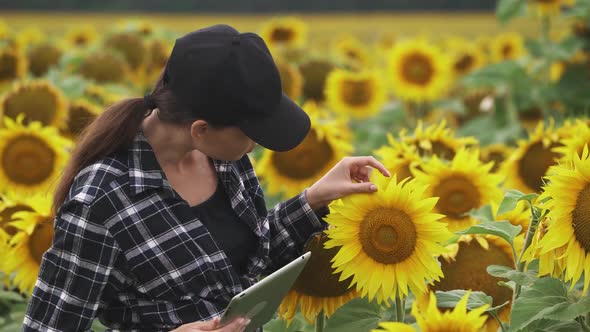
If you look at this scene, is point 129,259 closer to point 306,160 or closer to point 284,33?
point 306,160

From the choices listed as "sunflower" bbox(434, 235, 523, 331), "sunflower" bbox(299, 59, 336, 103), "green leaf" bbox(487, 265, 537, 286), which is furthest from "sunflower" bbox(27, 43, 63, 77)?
"green leaf" bbox(487, 265, 537, 286)

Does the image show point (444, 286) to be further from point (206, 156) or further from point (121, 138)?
point (121, 138)

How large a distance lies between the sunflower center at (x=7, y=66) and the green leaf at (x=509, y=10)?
210cm

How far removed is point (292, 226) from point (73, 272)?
485mm

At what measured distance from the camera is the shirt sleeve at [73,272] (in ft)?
5.72

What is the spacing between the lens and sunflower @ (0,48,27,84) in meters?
4.52

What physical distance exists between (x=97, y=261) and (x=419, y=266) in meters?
0.57

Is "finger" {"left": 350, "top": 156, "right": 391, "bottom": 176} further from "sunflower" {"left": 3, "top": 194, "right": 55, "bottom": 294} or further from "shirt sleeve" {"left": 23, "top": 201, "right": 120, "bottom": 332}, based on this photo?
"sunflower" {"left": 3, "top": 194, "right": 55, "bottom": 294}

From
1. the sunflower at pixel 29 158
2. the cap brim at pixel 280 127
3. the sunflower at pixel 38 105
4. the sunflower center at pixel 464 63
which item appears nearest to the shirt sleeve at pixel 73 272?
the cap brim at pixel 280 127

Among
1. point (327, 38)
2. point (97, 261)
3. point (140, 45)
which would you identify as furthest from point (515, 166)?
point (327, 38)

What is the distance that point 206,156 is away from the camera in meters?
2.00

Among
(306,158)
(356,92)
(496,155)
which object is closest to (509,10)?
(496,155)

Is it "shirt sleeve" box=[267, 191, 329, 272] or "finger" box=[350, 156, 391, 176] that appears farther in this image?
"shirt sleeve" box=[267, 191, 329, 272]

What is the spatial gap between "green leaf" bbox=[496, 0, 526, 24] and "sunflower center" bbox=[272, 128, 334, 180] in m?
1.10
